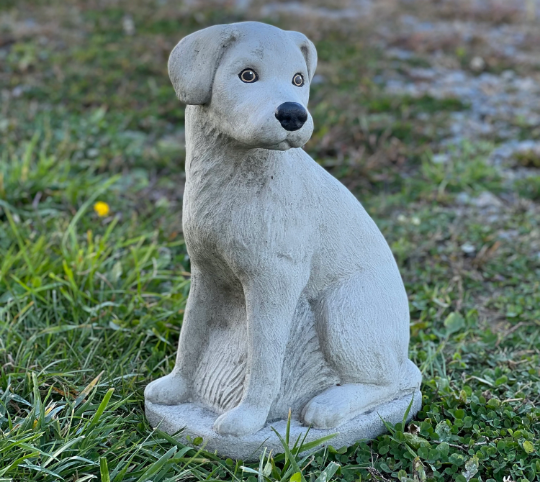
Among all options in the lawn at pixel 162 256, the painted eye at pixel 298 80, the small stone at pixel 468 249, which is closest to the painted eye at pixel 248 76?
the painted eye at pixel 298 80

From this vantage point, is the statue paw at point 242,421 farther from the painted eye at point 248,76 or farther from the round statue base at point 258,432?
the painted eye at point 248,76

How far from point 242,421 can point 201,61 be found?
1.25 metres

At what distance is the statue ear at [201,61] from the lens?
2.19m

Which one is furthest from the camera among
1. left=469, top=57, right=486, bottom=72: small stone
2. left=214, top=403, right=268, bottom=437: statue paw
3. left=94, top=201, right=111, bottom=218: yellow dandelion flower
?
left=469, top=57, right=486, bottom=72: small stone

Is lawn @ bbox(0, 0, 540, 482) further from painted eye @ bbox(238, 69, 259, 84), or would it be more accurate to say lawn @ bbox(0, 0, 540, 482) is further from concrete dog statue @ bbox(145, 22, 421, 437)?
painted eye @ bbox(238, 69, 259, 84)

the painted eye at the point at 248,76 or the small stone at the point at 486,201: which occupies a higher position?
the painted eye at the point at 248,76

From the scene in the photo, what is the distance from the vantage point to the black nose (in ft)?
6.71

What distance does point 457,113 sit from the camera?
6.76 meters

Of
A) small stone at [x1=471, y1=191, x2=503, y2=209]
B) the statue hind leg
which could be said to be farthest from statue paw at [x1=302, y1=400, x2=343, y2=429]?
small stone at [x1=471, y1=191, x2=503, y2=209]

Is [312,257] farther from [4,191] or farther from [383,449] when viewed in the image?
[4,191]

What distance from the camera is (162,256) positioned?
4102 millimetres

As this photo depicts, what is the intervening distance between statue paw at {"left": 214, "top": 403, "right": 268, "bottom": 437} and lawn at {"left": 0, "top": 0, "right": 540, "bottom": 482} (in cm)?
12

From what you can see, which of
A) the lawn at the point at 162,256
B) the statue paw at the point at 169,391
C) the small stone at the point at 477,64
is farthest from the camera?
the small stone at the point at 477,64

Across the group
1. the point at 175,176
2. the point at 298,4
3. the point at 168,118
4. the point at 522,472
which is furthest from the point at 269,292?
the point at 298,4
